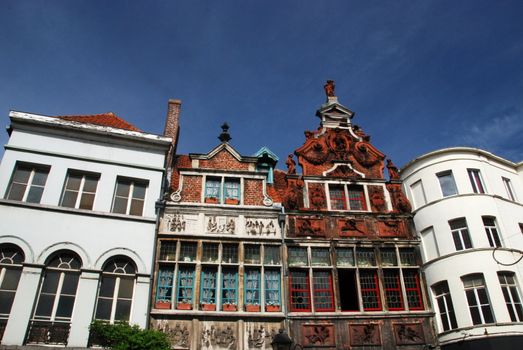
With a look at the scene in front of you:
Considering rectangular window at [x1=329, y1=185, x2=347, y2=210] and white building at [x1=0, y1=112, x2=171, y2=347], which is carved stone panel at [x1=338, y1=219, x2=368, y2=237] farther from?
white building at [x1=0, y1=112, x2=171, y2=347]

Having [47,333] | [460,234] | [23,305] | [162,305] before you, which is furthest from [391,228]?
[23,305]

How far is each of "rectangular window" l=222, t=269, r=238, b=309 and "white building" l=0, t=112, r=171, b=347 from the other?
2.52 m

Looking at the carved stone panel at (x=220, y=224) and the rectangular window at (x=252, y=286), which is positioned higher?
the carved stone panel at (x=220, y=224)

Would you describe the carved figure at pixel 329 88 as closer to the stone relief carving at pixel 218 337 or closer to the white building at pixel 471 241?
the white building at pixel 471 241

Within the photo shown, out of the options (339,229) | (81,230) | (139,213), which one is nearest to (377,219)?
(339,229)

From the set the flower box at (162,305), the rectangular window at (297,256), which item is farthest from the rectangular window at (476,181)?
the flower box at (162,305)

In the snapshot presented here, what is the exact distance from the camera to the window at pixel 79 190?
1543 cm

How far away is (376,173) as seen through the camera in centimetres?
1864

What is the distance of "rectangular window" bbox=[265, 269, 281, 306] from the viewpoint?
15.4 metres

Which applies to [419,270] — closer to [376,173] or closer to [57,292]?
[376,173]

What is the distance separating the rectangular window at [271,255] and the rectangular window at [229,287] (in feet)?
3.85

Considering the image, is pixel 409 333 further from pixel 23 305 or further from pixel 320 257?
pixel 23 305

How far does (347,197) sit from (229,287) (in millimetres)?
5847

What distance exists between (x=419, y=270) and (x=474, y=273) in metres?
1.83
